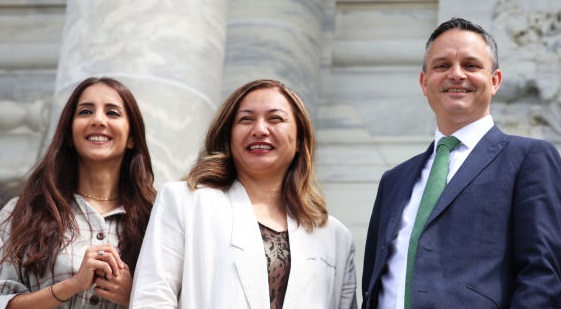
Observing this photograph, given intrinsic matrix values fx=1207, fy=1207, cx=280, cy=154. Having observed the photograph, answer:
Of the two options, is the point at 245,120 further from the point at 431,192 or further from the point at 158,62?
the point at 158,62

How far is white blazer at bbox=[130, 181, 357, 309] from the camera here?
4043 millimetres

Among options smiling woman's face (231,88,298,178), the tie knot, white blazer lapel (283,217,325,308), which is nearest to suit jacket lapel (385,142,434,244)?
the tie knot

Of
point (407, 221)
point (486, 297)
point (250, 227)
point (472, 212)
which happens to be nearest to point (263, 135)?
point (250, 227)

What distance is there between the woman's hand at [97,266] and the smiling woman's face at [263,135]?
60 centimetres

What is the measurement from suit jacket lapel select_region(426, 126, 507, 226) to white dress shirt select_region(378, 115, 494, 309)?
1.4 inches

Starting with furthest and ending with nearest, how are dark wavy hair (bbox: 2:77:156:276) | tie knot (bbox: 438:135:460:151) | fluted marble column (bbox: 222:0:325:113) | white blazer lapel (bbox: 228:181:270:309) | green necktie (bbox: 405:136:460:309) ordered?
1. fluted marble column (bbox: 222:0:325:113)
2. dark wavy hair (bbox: 2:77:156:276)
3. tie knot (bbox: 438:135:460:151)
4. white blazer lapel (bbox: 228:181:270:309)
5. green necktie (bbox: 405:136:460:309)

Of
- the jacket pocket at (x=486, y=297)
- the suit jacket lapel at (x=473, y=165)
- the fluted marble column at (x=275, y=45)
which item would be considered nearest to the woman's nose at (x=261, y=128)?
the suit jacket lapel at (x=473, y=165)

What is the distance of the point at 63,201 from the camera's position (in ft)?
14.6

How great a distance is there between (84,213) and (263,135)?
729mm

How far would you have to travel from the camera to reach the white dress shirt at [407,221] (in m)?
3.97

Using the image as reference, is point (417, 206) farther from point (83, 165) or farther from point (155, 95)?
point (155, 95)

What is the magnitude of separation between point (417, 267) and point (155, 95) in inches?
109

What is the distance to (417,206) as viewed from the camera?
411 centimetres

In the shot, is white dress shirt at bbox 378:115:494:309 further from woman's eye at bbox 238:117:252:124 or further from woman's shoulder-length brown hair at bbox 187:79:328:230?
woman's eye at bbox 238:117:252:124
